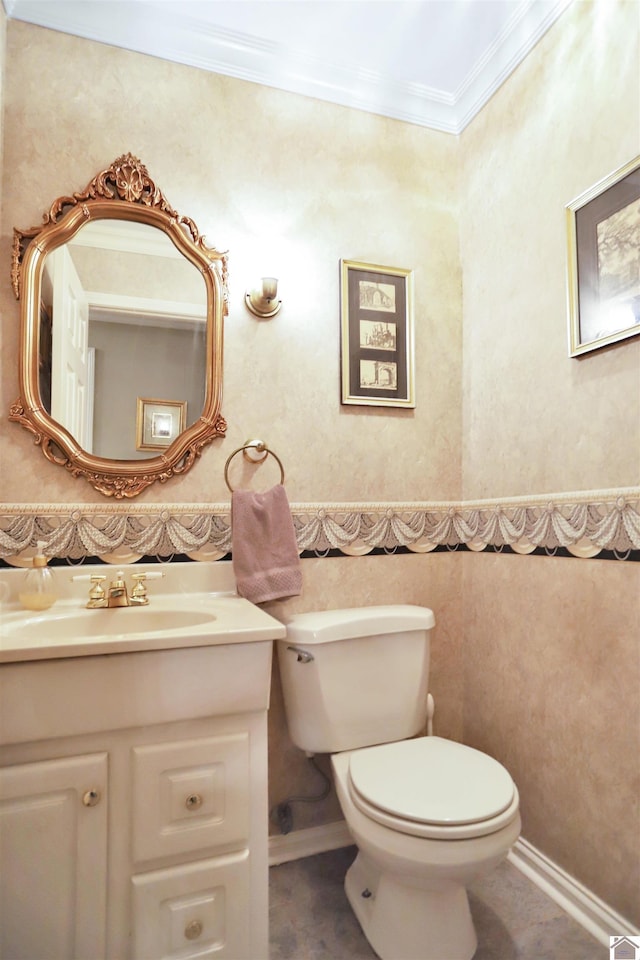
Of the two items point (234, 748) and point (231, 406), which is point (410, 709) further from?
point (231, 406)

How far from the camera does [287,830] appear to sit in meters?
1.64

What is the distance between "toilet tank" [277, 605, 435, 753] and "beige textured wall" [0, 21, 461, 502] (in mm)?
426

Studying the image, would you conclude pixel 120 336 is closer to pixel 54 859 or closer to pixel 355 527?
pixel 355 527

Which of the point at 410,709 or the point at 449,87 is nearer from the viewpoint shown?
the point at 410,709

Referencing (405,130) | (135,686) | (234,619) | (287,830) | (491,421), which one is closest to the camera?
(135,686)

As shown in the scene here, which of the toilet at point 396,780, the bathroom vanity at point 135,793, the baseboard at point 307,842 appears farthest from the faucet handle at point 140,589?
the baseboard at point 307,842

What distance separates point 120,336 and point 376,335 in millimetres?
816

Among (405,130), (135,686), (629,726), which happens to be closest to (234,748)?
(135,686)

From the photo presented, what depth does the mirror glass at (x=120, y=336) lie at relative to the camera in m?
1.50

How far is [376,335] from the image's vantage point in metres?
1.83

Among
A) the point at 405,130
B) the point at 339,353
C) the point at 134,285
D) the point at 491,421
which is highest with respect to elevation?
the point at 405,130

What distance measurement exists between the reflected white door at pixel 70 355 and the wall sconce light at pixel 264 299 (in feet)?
1.56

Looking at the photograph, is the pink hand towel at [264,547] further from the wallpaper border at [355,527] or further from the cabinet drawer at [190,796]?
the cabinet drawer at [190,796]

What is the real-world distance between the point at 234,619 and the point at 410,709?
67 centimetres
